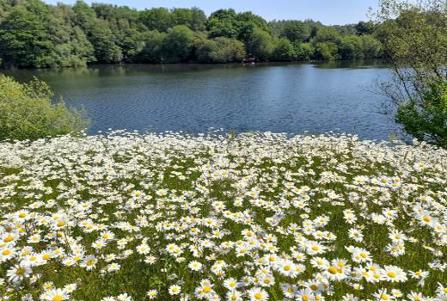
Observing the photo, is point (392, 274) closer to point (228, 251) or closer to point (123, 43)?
point (228, 251)

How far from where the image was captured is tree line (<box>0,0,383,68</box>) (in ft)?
361

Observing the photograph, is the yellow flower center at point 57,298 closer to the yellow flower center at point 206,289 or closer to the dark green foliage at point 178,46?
the yellow flower center at point 206,289

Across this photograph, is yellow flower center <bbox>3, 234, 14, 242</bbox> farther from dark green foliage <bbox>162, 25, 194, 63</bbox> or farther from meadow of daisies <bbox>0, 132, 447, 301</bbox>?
dark green foliage <bbox>162, 25, 194, 63</bbox>

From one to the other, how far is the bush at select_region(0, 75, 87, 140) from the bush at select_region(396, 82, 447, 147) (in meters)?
19.8

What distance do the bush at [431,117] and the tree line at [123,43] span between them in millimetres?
106808

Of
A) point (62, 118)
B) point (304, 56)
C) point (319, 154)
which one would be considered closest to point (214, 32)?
point (304, 56)

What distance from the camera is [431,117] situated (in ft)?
59.4

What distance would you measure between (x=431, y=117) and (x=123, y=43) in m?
136

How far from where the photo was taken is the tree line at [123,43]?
110 metres

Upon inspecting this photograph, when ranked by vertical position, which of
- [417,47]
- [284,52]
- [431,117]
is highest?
[284,52]

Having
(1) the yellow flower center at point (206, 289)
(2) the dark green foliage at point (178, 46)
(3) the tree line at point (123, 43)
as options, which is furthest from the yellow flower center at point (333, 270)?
(2) the dark green foliage at point (178, 46)

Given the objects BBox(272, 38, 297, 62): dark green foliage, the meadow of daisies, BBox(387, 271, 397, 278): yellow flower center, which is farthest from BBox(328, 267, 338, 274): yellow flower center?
BBox(272, 38, 297, 62): dark green foliage

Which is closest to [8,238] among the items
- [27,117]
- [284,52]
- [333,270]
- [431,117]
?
[333,270]

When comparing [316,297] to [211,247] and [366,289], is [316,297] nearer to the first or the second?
[366,289]
